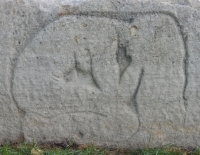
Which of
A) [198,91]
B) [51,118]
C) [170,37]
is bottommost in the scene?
[51,118]

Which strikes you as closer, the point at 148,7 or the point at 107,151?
the point at 148,7

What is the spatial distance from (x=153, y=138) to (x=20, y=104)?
885mm

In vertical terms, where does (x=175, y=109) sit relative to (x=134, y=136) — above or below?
above

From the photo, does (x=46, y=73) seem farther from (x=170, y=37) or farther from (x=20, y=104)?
(x=170, y=37)

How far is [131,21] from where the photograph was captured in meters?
2.51

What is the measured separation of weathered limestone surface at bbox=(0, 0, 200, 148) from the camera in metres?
2.51

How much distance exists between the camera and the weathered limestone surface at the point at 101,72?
2.51 m

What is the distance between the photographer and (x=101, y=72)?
8.43 ft

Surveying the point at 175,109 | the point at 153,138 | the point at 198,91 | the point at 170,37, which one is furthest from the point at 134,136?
the point at 170,37

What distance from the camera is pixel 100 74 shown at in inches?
101

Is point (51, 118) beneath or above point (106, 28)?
beneath

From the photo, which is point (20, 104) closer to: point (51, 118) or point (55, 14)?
point (51, 118)

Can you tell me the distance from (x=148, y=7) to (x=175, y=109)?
0.67 meters

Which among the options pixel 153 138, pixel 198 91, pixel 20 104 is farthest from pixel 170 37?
pixel 20 104
